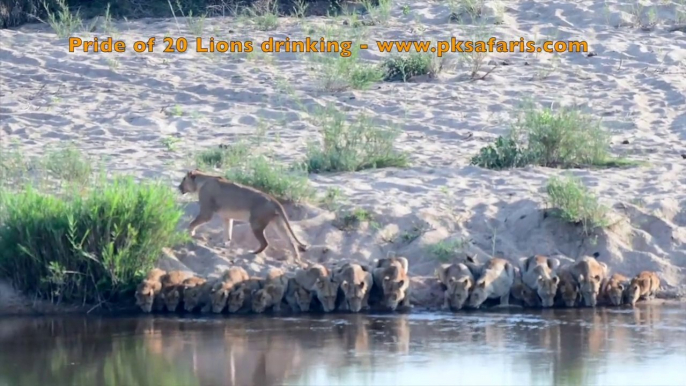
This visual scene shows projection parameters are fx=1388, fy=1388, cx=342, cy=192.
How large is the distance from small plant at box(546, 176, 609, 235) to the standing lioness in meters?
2.09

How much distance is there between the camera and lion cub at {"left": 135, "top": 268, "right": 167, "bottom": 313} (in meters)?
10.1

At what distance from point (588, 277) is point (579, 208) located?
100cm

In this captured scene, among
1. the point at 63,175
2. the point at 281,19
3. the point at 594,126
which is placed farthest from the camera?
the point at 281,19

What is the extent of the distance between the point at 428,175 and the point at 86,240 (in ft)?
11.3

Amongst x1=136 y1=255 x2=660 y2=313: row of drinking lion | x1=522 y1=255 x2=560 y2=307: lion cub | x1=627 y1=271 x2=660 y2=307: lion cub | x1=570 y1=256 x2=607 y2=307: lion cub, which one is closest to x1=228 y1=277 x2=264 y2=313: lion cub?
x1=136 y1=255 x2=660 y2=313: row of drinking lion

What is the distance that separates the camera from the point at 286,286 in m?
10.2

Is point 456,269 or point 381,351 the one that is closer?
point 381,351

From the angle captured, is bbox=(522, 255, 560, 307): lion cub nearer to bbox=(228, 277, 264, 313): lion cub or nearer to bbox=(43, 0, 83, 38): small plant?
bbox=(228, 277, 264, 313): lion cub

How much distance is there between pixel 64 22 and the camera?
17797 mm

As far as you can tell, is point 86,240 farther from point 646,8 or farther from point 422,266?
point 646,8

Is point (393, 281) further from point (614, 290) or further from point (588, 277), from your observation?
point (614, 290)

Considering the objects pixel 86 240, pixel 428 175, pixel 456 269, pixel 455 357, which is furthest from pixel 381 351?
pixel 428 175

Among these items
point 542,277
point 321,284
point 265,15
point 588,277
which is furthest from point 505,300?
point 265,15
